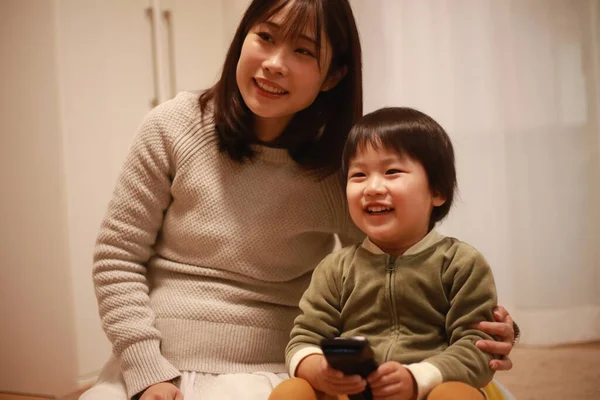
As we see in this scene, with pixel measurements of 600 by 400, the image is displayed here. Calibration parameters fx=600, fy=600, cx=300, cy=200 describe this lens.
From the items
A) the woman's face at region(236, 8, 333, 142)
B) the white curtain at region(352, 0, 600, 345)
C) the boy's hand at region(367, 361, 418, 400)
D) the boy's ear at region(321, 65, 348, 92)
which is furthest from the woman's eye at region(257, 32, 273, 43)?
the white curtain at region(352, 0, 600, 345)

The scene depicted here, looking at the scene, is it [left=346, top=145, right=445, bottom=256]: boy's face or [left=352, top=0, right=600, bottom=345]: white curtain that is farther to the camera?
[left=352, top=0, right=600, bottom=345]: white curtain

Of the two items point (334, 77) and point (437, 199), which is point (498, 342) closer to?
A: point (437, 199)

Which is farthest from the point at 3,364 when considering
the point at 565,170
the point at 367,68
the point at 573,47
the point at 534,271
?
the point at 573,47

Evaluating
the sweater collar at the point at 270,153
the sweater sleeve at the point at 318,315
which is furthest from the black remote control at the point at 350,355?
the sweater collar at the point at 270,153

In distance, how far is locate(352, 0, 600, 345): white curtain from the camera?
1.77 m

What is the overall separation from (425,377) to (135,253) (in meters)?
0.58

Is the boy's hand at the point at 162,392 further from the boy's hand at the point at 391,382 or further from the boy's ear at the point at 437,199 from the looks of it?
the boy's ear at the point at 437,199

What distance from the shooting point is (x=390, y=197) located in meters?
0.85

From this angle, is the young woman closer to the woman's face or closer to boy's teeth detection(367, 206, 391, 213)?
the woman's face

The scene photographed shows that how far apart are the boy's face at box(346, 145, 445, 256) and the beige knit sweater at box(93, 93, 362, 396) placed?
0.82 ft

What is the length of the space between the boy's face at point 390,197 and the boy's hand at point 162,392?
0.40 metres

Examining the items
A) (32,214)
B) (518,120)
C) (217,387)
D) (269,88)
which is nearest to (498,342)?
(217,387)

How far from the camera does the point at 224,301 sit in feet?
3.52

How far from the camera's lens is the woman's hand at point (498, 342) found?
0.80 meters
